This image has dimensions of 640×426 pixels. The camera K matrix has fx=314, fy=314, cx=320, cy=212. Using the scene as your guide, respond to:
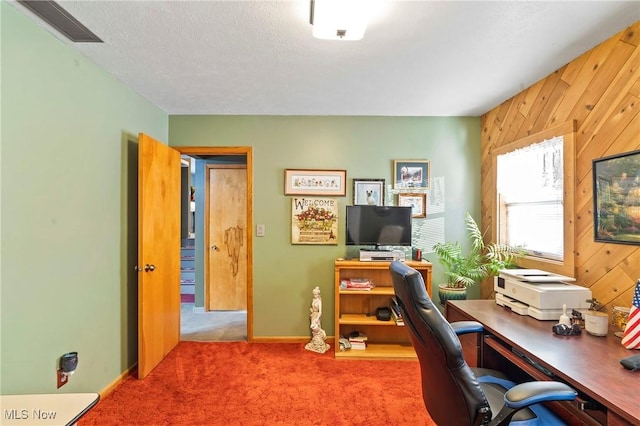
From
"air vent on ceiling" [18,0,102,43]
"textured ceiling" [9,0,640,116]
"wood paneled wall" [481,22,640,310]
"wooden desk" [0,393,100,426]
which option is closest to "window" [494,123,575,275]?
"wood paneled wall" [481,22,640,310]

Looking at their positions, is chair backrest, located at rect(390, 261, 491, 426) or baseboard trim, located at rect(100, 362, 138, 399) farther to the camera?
baseboard trim, located at rect(100, 362, 138, 399)

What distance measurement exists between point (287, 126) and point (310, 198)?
0.83 m

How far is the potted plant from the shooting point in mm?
2818

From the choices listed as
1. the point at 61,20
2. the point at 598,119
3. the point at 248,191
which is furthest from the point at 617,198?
the point at 61,20

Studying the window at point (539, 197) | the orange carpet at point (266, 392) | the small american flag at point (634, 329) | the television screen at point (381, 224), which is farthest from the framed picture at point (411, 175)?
the small american flag at point (634, 329)

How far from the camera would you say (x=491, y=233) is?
3.20m

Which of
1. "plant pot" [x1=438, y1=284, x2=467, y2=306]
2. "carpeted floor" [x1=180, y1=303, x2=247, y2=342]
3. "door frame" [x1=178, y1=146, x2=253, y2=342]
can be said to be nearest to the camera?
"plant pot" [x1=438, y1=284, x2=467, y2=306]

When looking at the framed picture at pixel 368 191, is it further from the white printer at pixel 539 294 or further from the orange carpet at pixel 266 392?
the orange carpet at pixel 266 392

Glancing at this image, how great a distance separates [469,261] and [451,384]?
2021 mm

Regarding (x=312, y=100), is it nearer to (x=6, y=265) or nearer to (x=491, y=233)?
(x=491, y=233)

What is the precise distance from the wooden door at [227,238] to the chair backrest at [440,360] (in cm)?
364

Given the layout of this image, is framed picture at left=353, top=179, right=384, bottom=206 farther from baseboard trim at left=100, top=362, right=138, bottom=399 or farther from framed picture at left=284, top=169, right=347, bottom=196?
baseboard trim at left=100, top=362, right=138, bottom=399

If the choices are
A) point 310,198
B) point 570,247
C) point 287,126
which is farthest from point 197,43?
point 570,247

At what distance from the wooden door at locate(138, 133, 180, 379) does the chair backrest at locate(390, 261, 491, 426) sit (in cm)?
222
